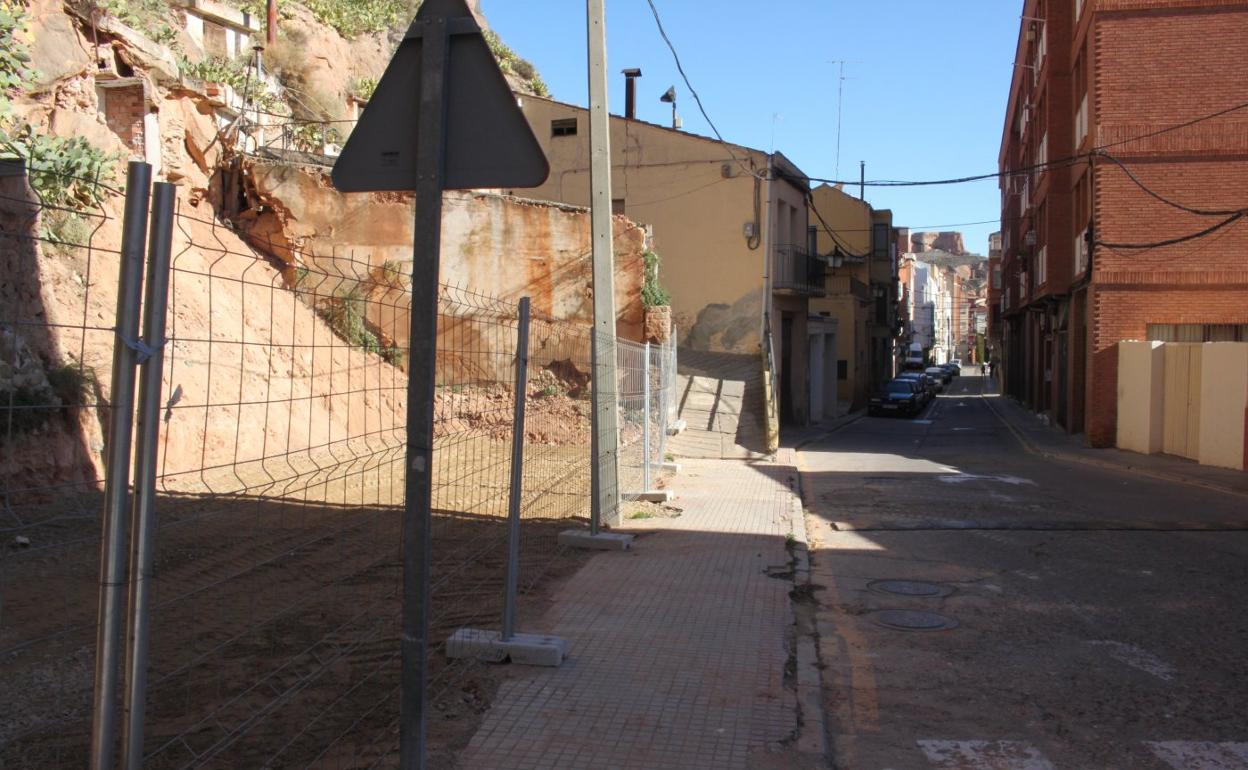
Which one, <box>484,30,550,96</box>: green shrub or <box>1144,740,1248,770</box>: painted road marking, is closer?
<box>1144,740,1248,770</box>: painted road marking

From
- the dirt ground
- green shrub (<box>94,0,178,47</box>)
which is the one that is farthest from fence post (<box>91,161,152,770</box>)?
green shrub (<box>94,0,178,47</box>)

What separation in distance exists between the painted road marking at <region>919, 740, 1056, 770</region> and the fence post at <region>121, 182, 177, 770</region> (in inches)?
141

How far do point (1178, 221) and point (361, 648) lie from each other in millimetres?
21558

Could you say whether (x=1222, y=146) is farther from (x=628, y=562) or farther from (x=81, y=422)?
(x=81, y=422)

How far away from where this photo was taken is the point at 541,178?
3.59 meters

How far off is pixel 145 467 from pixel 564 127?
26.2 m

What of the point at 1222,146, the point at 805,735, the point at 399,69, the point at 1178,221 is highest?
the point at 1222,146

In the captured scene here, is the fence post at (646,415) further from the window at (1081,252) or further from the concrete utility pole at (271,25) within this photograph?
the concrete utility pole at (271,25)

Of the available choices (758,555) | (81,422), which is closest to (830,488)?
(758,555)

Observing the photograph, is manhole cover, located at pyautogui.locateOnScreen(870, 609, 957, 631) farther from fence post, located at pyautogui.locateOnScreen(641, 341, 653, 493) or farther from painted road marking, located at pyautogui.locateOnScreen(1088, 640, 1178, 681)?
fence post, located at pyautogui.locateOnScreen(641, 341, 653, 493)

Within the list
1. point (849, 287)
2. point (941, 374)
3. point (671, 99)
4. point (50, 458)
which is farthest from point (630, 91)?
point (941, 374)

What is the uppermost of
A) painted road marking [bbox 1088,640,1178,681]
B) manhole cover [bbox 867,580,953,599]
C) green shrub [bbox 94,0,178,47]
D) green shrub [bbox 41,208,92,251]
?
green shrub [bbox 94,0,178,47]

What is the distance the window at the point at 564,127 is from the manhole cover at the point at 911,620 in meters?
22.1

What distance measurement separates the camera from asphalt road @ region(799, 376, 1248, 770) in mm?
5051
